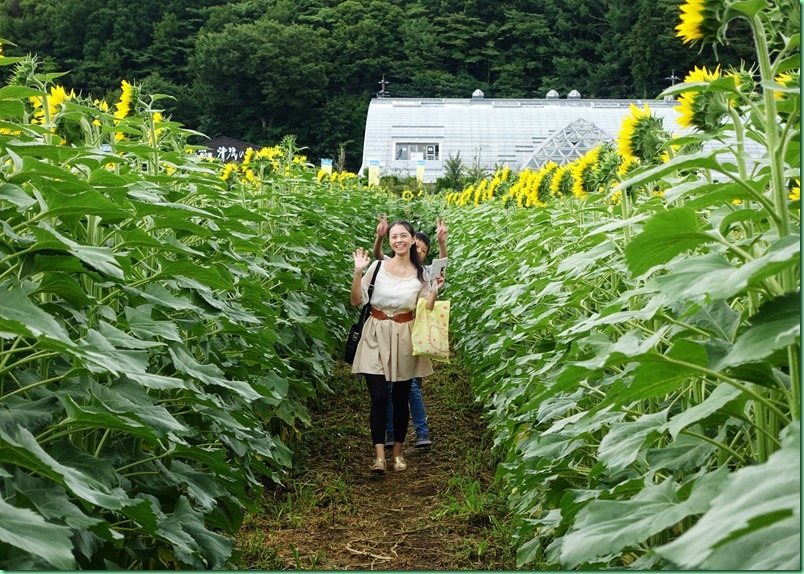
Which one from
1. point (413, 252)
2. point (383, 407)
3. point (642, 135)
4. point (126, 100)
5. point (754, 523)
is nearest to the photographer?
point (754, 523)

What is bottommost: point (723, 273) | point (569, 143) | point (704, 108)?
point (569, 143)

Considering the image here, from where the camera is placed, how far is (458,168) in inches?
1134

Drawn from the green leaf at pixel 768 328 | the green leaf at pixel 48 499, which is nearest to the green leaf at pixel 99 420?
the green leaf at pixel 48 499

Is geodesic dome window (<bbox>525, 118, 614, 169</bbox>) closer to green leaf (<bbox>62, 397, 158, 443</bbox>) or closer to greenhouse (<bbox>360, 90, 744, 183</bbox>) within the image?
greenhouse (<bbox>360, 90, 744, 183</bbox>)

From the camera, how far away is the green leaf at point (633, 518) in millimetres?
1280

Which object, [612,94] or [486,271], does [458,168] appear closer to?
[612,94]

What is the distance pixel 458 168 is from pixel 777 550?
28.1 metres

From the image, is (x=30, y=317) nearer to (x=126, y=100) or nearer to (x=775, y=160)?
(x=775, y=160)

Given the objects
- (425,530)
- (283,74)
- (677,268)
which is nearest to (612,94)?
(283,74)

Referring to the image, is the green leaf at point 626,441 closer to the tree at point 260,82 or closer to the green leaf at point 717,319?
the green leaf at point 717,319

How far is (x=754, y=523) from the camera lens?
83 cm

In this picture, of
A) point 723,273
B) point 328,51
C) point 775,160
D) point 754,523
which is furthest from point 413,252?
point 328,51

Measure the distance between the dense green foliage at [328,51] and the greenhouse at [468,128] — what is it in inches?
35.0

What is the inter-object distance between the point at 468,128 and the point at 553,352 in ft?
99.4
